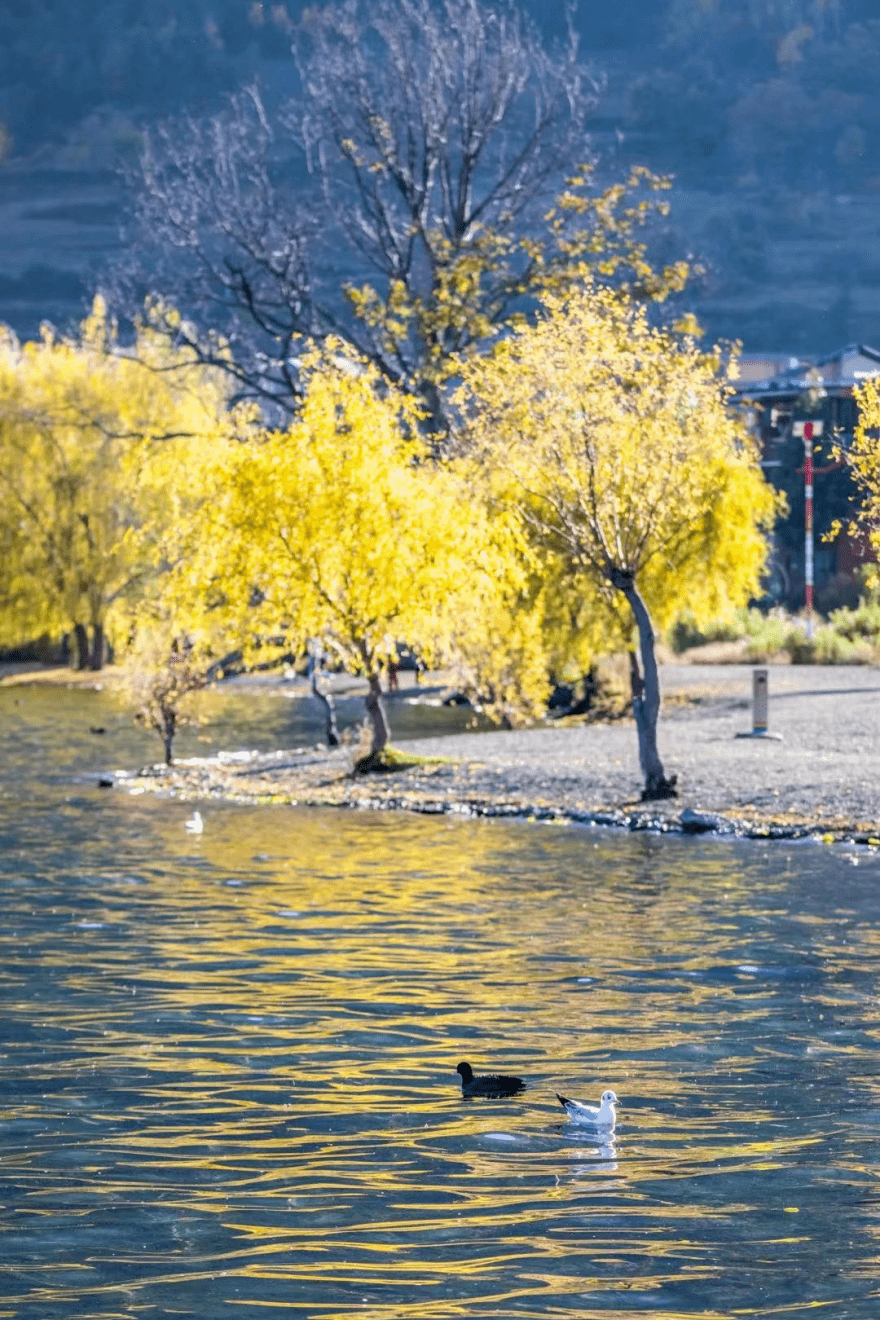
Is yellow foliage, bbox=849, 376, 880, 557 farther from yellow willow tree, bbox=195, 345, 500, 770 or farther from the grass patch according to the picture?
the grass patch

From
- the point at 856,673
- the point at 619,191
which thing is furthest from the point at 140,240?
the point at 856,673

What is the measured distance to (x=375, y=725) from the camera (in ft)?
118

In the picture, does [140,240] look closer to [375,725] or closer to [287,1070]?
[375,725]

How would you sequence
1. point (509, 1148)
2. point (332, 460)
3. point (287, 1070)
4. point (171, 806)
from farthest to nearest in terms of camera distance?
1. point (332, 460)
2. point (171, 806)
3. point (287, 1070)
4. point (509, 1148)

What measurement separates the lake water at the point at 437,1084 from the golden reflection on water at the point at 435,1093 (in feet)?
0.10

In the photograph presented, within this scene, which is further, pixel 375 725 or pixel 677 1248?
pixel 375 725

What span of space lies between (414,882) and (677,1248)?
44.1 ft

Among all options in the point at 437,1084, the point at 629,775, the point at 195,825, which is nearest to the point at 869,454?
the point at 629,775

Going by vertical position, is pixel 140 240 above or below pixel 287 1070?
above

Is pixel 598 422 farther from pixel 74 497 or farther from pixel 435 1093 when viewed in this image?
pixel 74 497

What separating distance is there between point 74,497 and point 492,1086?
62332 mm

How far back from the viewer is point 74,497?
73.6 metres

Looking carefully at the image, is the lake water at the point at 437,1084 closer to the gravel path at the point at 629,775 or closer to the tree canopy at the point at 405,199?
the gravel path at the point at 629,775

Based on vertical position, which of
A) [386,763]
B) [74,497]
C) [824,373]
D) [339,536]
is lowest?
[386,763]
